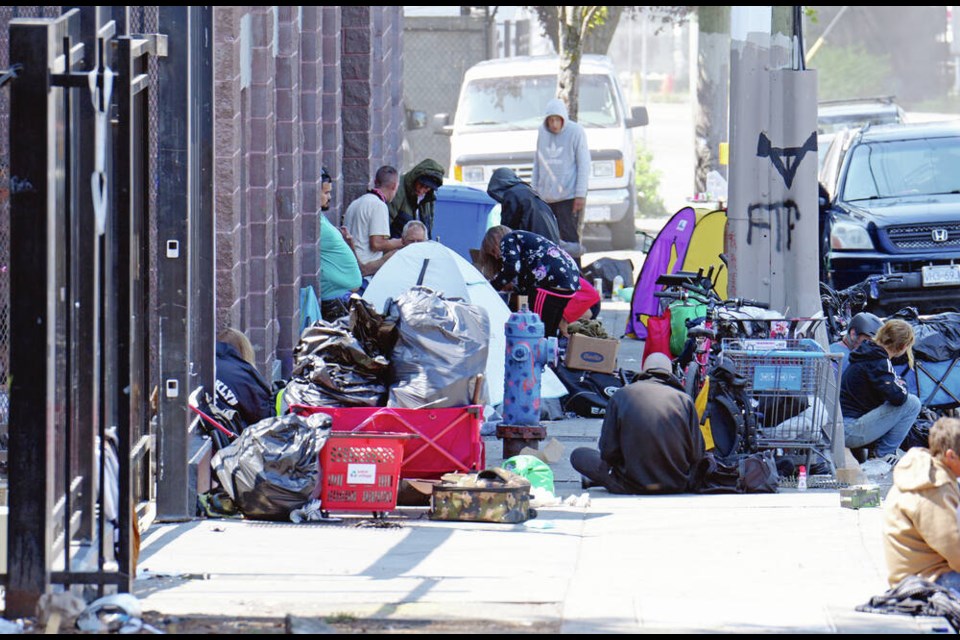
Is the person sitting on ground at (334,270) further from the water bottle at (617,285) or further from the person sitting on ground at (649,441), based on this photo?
the water bottle at (617,285)

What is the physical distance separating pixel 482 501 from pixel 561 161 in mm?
9576

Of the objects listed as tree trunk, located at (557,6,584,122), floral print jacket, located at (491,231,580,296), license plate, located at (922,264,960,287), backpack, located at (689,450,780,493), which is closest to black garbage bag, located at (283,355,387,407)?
backpack, located at (689,450,780,493)

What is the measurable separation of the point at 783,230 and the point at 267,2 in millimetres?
6001

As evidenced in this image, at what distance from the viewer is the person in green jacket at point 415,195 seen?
16.1 m

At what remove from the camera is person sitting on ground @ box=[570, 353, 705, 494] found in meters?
9.53

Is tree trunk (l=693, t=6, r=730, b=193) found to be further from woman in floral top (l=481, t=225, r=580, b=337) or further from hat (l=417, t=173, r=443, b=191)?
woman in floral top (l=481, t=225, r=580, b=337)

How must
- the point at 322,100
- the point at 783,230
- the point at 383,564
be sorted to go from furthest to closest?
the point at 322,100 → the point at 783,230 → the point at 383,564

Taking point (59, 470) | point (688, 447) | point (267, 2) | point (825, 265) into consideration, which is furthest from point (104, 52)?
point (825, 265)

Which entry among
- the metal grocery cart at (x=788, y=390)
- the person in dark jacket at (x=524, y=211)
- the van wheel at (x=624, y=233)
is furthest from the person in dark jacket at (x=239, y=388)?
the van wheel at (x=624, y=233)

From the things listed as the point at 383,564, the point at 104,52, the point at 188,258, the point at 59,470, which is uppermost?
the point at 104,52

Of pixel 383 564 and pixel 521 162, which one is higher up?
pixel 521 162

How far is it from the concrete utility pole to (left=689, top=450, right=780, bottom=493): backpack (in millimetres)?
2207

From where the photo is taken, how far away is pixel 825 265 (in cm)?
1538

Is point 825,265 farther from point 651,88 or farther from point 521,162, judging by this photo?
point 651,88
